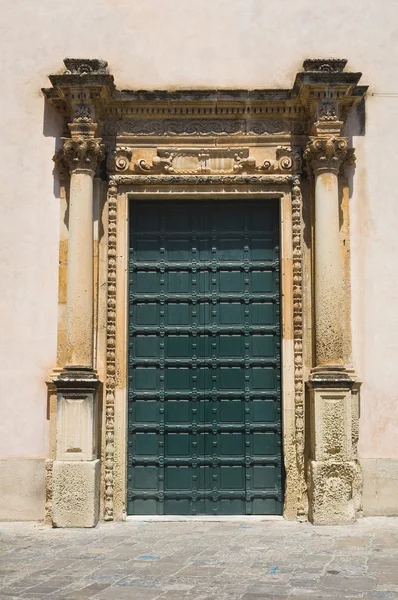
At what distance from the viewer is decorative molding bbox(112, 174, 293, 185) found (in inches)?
358

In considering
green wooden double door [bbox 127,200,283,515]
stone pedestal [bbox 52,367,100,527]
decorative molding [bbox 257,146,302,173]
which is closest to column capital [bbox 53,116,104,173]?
green wooden double door [bbox 127,200,283,515]

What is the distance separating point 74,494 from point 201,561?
220 cm

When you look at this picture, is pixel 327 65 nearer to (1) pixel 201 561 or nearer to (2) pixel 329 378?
(2) pixel 329 378

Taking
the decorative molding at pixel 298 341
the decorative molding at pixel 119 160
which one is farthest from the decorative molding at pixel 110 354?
the decorative molding at pixel 298 341

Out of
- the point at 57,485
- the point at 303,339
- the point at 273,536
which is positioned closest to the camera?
the point at 273,536

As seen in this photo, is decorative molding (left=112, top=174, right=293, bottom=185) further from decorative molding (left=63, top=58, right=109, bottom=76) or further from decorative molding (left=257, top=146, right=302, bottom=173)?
decorative molding (left=63, top=58, right=109, bottom=76)

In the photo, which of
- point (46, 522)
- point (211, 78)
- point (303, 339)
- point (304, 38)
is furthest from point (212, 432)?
point (304, 38)

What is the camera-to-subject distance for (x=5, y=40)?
30.6 ft

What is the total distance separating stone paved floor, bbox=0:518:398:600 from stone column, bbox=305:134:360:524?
0.38m

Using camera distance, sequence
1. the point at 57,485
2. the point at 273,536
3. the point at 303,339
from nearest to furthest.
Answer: the point at 273,536 → the point at 57,485 → the point at 303,339

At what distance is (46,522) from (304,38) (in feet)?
20.6

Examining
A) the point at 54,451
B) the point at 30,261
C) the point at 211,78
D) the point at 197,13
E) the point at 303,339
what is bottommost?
the point at 54,451

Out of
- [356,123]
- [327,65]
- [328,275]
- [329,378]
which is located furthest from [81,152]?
[329,378]

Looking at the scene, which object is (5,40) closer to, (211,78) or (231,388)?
(211,78)
